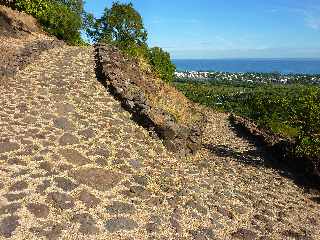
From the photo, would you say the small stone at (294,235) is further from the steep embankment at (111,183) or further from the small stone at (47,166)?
the small stone at (47,166)

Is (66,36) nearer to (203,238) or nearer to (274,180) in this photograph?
(274,180)

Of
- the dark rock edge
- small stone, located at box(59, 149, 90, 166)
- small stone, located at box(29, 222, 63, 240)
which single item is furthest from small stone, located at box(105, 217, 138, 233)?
the dark rock edge

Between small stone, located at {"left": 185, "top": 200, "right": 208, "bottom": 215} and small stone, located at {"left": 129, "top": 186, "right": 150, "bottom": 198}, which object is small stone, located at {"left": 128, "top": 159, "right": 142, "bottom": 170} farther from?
small stone, located at {"left": 185, "top": 200, "right": 208, "bottom": 215}

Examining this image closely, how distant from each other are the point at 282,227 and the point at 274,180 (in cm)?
524

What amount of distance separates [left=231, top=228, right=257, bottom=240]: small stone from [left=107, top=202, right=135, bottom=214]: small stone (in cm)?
265

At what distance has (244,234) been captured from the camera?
11.8 m

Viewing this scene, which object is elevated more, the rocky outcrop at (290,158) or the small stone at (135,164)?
the small stone at (135,164)

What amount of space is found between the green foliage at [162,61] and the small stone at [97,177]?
39203 millimetres

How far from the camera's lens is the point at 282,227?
12.8 metres

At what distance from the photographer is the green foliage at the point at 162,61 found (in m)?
52.8

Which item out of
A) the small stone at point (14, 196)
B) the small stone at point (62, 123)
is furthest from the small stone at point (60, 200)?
the small stone at point (62, 123)

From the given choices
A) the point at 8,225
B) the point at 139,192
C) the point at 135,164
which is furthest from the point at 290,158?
A: the point at 8,225

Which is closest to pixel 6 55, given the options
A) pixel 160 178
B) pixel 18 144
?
pixel 18 144

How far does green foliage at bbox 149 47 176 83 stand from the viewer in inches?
2078
